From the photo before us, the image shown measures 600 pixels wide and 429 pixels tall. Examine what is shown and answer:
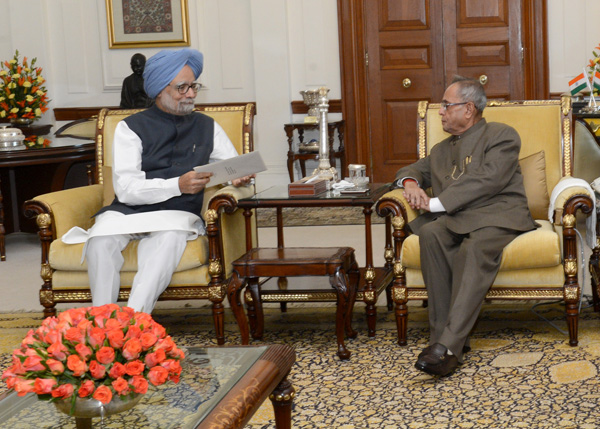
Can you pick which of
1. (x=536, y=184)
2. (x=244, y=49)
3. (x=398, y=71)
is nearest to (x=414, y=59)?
(x=398, y=71)

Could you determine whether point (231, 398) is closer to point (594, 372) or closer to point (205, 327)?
point (594, 372)

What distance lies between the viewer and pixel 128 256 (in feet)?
13.1

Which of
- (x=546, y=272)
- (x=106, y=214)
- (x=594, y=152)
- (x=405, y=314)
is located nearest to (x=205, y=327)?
(x=106, y=214)

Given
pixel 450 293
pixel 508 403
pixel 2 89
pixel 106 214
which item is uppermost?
pixel 2 89

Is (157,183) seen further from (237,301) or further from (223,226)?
(237,301)

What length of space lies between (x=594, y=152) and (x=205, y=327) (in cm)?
322

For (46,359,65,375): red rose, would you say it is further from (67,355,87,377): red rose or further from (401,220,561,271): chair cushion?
(401,220,561,271): chair cushion

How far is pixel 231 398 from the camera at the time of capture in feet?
7.52

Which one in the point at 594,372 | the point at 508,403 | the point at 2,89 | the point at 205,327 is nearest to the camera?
the point at 508,403

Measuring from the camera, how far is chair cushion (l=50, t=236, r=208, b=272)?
3967mm

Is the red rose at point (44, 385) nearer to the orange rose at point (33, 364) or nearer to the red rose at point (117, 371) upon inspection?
the orange rose at point (33, 364)

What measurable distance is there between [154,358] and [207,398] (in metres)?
0.28

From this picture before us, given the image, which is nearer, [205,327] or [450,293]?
[450,293]

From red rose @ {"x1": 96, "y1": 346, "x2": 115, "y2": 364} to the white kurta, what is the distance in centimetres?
193
